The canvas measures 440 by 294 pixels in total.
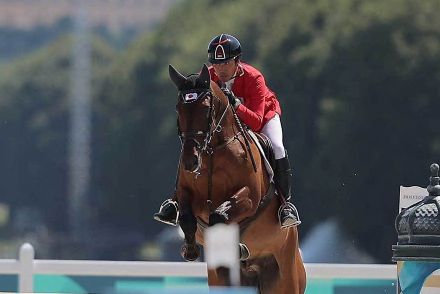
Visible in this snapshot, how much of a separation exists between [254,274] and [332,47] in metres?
15.0

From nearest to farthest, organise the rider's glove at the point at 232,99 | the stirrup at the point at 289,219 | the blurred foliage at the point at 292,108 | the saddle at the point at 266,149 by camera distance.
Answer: the rider's glove at the point at 232,99 → the stirrup at the point at 289,219 → the saddle at the point at 266,149 → the blurred foliage at the point at 292,108

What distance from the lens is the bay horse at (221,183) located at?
577 centimetres

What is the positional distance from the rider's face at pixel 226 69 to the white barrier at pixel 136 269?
2616 millimetres

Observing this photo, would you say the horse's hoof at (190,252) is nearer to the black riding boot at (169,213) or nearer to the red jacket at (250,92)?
the black riding boot at (169,213)

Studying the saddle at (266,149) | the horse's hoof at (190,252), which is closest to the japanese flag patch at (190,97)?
the saddle at (266,149)

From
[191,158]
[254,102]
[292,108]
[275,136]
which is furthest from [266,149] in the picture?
[292,108]

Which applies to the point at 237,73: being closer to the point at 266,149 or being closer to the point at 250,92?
the point at 250,92

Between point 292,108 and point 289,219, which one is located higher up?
point 289,219

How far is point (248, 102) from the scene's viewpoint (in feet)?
21.0

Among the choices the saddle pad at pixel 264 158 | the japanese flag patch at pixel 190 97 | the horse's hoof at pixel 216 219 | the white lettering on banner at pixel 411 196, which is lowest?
the white lettering on banner at pixel 411 196

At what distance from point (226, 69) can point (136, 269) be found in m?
2.90

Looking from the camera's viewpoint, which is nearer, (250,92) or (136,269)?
(250,92)

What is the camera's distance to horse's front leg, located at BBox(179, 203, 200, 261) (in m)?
5.84

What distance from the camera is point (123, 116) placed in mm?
23875
